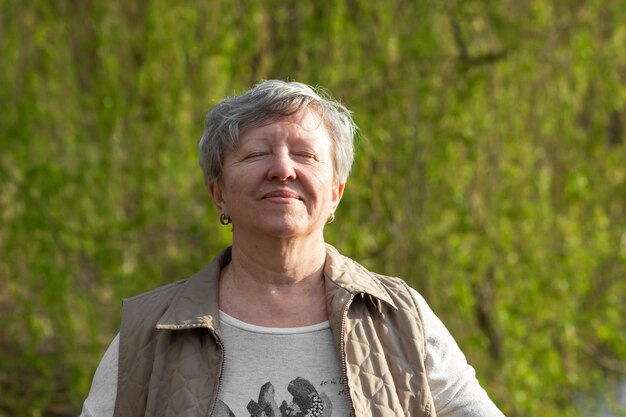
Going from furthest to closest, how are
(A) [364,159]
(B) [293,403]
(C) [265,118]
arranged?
1. (A) [364,159]
2. (C) [265,118]
3. (B) [293,403]

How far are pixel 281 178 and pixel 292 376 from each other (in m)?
0.38

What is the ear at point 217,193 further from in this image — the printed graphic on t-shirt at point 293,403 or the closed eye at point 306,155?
the printed graphic on t-shirt at point 293,403

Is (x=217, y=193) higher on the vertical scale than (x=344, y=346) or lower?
higher

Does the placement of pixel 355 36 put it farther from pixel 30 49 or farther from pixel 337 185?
pixel 337 185

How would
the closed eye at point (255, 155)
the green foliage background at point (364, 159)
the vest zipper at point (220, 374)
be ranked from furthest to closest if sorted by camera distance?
the green foliage background at point (364, 159) → the closed eye at point (255, 155) → the vest zipper at point (220, 374)

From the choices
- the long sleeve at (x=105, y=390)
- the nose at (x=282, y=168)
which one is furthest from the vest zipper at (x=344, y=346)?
the long sleeve at (x=105, y=390)

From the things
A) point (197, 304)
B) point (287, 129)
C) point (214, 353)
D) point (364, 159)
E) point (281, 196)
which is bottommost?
point (214, 353)

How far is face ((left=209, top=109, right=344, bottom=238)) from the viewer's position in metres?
2.10

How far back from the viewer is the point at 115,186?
15.3 ft

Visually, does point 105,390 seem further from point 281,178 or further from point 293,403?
point 281,178

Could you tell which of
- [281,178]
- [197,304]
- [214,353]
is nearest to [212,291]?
[197,304]

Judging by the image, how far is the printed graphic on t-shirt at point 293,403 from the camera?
204cm

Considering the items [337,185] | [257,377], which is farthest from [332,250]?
[257,377]

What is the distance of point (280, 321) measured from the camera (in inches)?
84.3
